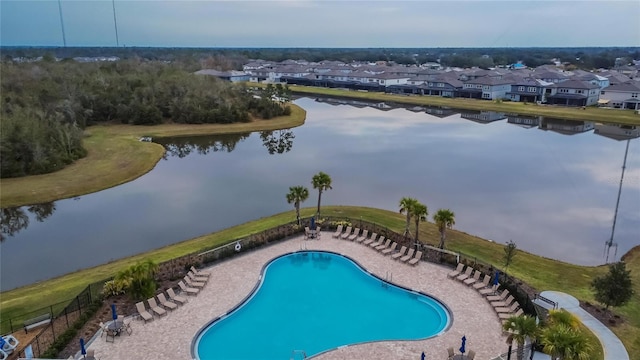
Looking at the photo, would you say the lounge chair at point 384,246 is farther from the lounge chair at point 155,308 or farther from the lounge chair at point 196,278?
the lounge chair at point 155,308

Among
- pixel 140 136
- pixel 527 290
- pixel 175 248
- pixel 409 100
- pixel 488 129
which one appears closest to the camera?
pixel 527 290

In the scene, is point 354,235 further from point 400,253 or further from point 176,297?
point 176,297

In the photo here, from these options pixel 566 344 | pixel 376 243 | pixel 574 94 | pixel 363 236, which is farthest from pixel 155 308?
pixel 574 94

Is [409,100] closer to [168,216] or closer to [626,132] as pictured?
[626,132]

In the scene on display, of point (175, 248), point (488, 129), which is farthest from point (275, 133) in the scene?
point (175, 248)

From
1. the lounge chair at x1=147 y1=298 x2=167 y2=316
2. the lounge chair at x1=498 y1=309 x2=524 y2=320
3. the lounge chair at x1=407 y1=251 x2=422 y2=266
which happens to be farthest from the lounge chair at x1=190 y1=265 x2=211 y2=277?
the lounge chair at x1=498 y1=309 x2=524 y2=320

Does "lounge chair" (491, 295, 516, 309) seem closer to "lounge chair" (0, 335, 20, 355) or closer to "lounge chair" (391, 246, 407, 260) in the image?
"lounge chair" (391, 246, 407, 260)
